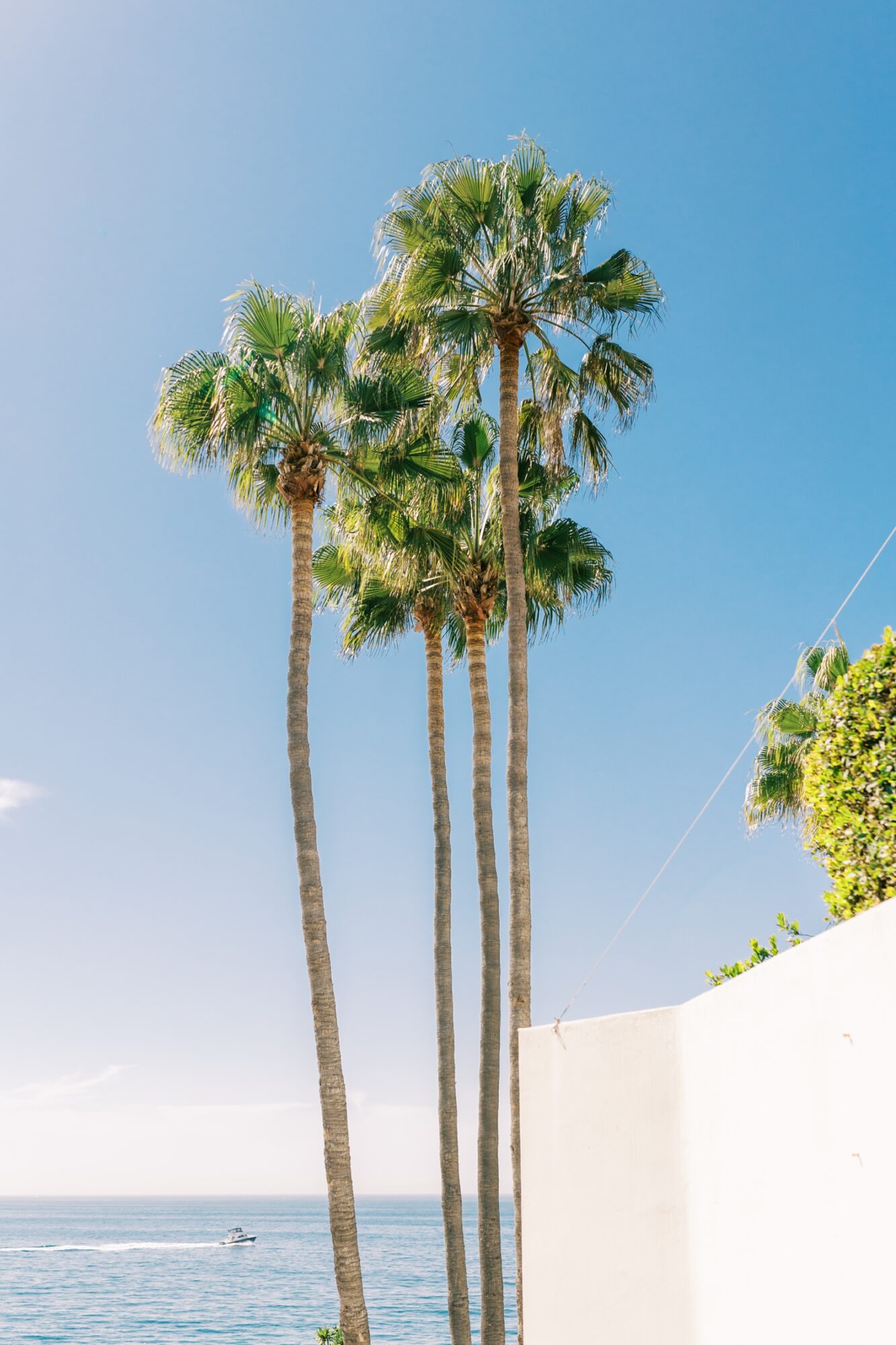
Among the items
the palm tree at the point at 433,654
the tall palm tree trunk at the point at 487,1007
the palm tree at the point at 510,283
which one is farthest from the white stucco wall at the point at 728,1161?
the palm tree at the point at 433,654

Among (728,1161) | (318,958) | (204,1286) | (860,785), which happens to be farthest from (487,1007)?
(204,1286)

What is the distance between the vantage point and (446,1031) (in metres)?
14.9

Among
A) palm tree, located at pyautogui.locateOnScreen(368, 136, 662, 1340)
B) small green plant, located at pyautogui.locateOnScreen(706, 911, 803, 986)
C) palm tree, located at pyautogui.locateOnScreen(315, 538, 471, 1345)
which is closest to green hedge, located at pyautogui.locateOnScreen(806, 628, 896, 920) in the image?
small green plant, located at pyautogui.locateOnScreen(706, 911, 803, 986)

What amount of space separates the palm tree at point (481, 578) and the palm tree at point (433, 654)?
3 centimetres

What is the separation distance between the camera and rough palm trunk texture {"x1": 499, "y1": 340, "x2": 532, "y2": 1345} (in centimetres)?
1276

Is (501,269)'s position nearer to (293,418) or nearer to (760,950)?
(293,418)

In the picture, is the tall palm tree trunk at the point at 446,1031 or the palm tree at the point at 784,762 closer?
the tall palm tree trunk at the point at 446,1031

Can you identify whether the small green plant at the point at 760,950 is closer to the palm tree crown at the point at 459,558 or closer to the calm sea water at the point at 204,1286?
the palm tree crown at the point at 459,558

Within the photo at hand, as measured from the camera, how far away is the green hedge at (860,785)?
5.00 m

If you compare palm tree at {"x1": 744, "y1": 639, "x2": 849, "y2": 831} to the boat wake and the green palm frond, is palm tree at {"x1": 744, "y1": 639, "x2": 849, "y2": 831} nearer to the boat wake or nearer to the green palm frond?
the green palm frond

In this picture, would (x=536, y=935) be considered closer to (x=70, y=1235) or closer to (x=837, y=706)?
(x=837, y=706)

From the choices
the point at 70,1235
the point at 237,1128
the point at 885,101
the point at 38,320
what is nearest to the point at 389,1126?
the point at 237,1128

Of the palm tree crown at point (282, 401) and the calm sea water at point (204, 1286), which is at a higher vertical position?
the palm tree crown at point (282, 401)

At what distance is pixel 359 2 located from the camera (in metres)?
17.7
